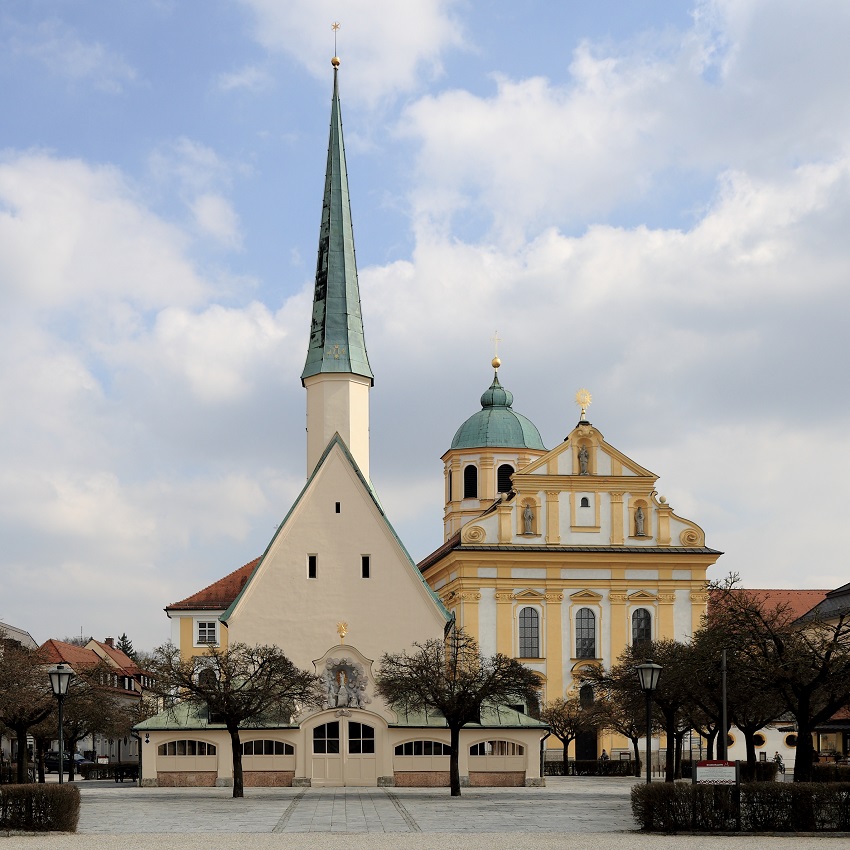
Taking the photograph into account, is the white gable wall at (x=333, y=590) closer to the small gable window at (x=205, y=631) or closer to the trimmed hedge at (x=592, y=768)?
the trimmed hedge at (x=592, y=768)

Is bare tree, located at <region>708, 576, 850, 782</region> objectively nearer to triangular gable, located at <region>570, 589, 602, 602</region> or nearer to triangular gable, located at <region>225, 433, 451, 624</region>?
triangular gable, located at <region>225, 433, 451, 624</region>

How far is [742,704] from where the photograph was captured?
4378 cm

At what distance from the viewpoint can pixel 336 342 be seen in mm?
62406

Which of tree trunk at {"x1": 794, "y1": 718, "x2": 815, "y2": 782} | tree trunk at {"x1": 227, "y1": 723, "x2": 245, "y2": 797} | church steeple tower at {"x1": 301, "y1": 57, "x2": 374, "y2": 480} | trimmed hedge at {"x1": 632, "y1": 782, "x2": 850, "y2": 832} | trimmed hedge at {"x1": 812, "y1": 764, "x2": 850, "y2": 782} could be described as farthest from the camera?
church steeple tower at {"x1": 301, "y1": 57, "x2": 374, "y2": 480}

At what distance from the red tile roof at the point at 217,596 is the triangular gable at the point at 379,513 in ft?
82.8

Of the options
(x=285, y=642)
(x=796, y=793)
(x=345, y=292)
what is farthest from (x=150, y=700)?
(x=796, y=793)

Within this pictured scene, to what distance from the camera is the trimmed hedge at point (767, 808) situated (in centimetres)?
3050

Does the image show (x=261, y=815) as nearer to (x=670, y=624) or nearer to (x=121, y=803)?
(x=121, y=803)

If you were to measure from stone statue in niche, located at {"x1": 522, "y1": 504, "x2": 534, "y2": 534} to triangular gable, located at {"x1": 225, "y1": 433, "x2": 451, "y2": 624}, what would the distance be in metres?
22.1

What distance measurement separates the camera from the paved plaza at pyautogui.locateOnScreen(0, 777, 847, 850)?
1099 inches

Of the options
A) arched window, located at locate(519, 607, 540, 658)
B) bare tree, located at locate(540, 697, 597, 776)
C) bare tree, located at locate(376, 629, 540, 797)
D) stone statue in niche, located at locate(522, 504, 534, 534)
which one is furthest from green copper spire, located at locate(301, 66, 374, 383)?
arched window, located at locate(519, 607, 540, 658)

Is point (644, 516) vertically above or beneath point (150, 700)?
above

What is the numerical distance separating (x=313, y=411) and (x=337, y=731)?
14790 mm

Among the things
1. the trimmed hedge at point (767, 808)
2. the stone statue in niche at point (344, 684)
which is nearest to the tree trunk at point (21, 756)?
the stone statue in niche at point (344, 684)
